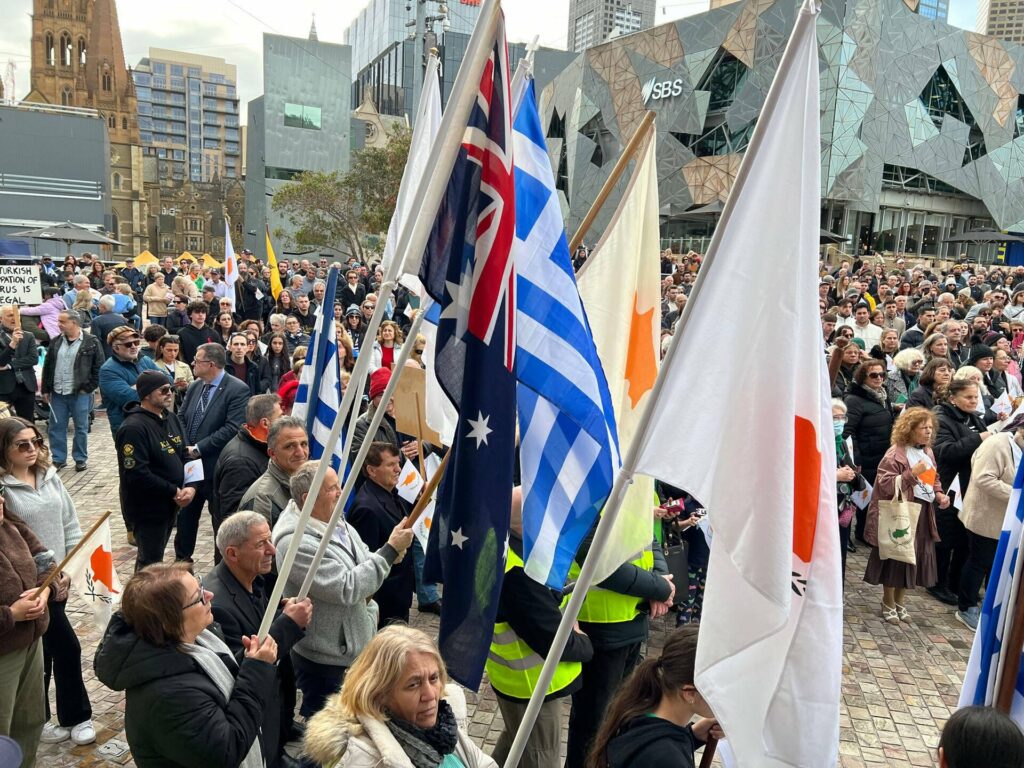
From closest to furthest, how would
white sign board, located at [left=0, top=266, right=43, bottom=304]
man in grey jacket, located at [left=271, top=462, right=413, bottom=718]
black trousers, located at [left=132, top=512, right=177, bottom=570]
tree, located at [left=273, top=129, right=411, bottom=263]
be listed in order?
man in grey jacket, located at [left=271, top=462, right=413, bottom=718] → black trousers, located at [left=132, top=512, right=177, bottom=570] → white sign board, located at [left=0, top=266, right=43, bottom=304] → tree, located at [left=273, top=129, right=411, bottom=263]

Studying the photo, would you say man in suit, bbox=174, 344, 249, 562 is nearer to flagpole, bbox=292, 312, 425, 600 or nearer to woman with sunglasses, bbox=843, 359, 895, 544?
flagpole, bbox=292, 312, 425, 600

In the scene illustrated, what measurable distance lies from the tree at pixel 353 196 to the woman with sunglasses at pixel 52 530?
4407 centimetres

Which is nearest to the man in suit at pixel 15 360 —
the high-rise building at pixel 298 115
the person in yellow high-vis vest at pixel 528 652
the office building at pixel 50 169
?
the person in yellow high-vis vest at pixel 528 652

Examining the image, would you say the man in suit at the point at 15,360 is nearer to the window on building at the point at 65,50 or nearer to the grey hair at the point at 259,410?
the grey hair at the point at 259,410

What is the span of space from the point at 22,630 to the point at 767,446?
312cm

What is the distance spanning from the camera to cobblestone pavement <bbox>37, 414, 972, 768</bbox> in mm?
4574

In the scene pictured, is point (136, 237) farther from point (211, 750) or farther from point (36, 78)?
point (211, 750)

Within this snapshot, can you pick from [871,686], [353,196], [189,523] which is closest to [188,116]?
[353,196]

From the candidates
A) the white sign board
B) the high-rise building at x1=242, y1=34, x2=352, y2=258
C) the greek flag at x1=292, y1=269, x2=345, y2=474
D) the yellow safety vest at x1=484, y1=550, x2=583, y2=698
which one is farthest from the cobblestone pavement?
the high-rise building at x1=242, y1=34, x2=352, y2=258

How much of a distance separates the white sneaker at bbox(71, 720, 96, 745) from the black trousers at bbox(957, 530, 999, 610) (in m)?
6.08

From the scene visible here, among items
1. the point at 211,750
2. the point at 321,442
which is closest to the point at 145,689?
the point at 211,750

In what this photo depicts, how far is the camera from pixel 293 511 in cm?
386

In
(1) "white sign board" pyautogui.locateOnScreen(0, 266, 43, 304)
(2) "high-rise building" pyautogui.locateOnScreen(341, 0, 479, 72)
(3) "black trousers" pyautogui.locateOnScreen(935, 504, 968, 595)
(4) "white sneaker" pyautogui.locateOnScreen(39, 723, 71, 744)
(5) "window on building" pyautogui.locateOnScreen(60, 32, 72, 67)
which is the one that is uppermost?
(2) "high-rise building" pyautogui.locateOnScreen(341, 0, 479, 72)

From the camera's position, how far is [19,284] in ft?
36.7
